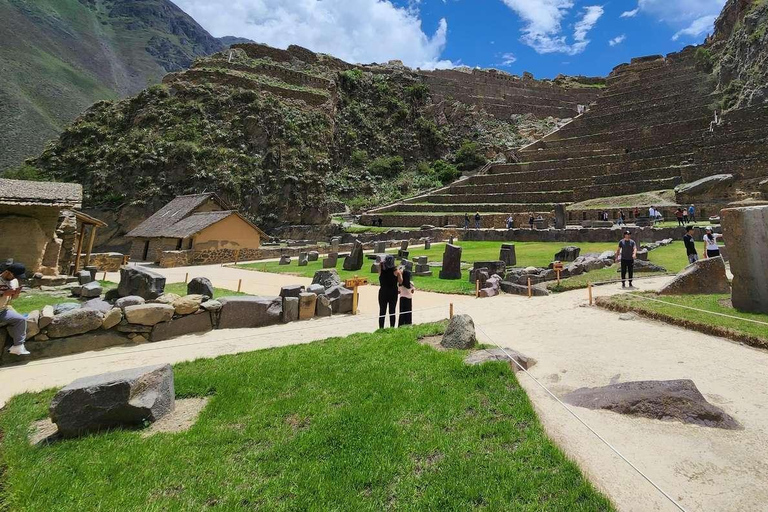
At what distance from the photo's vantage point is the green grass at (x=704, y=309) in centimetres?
623

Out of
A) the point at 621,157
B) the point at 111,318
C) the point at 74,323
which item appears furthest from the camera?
the point at 621,157

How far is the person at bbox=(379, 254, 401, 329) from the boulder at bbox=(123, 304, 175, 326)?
168 inches

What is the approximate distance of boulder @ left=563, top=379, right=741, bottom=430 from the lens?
12.0 ft

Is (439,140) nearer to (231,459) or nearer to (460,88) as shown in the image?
(460,88)

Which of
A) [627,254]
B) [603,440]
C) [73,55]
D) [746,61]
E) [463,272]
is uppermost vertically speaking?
[73,55]

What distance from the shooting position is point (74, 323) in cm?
662

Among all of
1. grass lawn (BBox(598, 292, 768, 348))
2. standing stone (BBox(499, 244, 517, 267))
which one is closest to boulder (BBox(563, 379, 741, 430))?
grass lawn (BBox(598, 292, 768, 348))

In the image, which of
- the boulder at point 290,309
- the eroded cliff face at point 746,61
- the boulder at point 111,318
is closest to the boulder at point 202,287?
the boulder at point 290,309

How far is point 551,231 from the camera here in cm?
2634

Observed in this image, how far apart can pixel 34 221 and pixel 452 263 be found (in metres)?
15.1

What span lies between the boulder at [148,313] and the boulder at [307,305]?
2.78 metres

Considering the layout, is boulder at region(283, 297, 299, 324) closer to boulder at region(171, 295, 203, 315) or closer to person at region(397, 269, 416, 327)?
boulder at region(171, 295, 203, 315)

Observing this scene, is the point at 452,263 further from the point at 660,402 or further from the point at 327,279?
the point at 660,402

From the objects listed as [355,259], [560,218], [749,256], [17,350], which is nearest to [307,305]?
[17,350]
